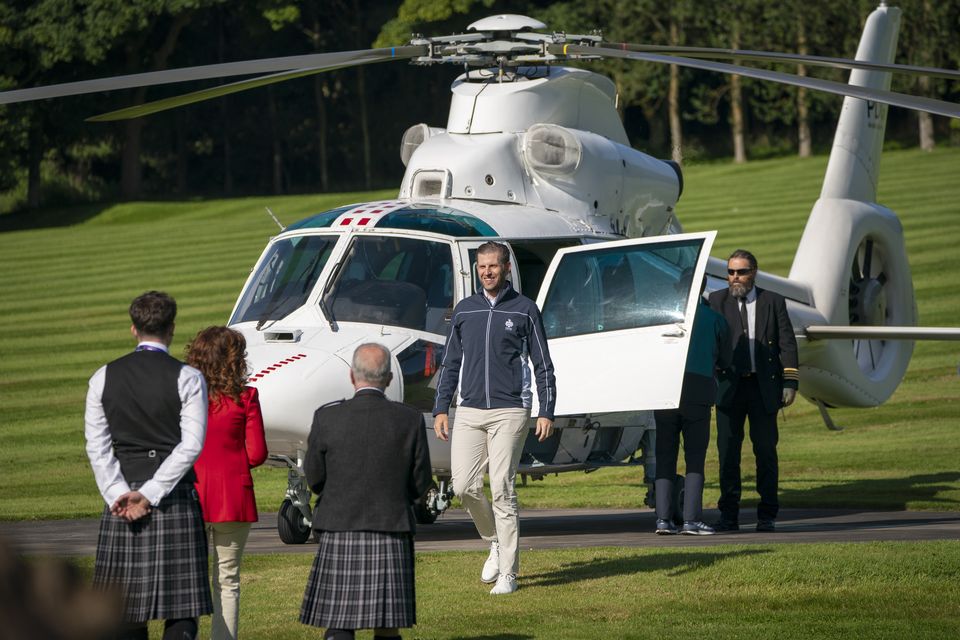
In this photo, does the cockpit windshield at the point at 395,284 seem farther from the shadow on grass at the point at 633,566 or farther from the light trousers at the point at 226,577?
the light trousers at the point at 226,577

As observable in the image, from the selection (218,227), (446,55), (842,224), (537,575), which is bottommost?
(218,227)

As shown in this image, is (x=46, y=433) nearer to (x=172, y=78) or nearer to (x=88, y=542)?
(x=88, y=542)

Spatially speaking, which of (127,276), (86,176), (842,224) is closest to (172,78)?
(842,224)

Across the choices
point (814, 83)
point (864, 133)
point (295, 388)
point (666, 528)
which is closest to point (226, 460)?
point (295, 388)

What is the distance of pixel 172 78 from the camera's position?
8523 mm

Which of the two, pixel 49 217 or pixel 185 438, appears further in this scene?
pixel 49 217

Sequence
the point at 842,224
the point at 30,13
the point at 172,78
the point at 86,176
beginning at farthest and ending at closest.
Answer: the point at 86,176, the point at 30,13, the point at 842,224, the point at 172,78

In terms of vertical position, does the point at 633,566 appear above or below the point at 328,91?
below

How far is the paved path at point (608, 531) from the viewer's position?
30.7 ft

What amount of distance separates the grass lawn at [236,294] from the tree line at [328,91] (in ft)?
10.3

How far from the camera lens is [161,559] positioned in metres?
5.32

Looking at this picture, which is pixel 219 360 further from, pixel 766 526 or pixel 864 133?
pixel 864 133

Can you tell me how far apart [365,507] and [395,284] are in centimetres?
452

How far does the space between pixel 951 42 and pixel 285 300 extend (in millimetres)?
41698
